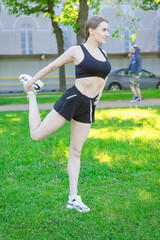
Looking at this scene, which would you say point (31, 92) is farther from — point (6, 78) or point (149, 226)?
point (6, 78)

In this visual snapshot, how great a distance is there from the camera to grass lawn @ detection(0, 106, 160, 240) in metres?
3.23

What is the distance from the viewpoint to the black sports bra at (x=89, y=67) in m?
3.28

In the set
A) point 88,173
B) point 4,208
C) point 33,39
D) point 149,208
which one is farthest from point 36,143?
point 33,39

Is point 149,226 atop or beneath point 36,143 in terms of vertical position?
atop

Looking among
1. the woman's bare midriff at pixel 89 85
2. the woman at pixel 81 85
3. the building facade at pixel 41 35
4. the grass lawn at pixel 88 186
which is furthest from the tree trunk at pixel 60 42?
the woman's bare midriff at pixel 89 85

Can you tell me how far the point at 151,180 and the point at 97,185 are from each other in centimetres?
71

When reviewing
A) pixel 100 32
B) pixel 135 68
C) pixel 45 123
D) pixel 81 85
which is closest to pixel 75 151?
pixel 45 123

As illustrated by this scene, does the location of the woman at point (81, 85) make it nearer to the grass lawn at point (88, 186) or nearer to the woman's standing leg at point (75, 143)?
the woman's standing leg at point (75, 143)

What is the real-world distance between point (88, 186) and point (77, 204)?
0.77 meters

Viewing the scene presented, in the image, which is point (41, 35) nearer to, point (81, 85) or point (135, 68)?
point (135, 68)

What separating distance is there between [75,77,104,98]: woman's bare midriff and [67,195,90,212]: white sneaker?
1.14 m

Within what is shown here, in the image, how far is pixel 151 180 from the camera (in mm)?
4434

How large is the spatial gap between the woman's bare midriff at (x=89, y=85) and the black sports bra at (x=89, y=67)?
0.13 ft

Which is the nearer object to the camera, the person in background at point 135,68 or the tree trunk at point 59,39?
the person in background at point 135,68
